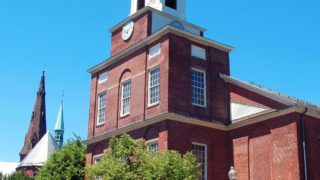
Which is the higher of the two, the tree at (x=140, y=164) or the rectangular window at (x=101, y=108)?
the rectangular window at (x=101, y=108)

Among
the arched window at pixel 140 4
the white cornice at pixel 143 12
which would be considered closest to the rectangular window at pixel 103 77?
the white cornice at pixel 143 12

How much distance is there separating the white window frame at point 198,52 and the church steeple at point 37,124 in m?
77.4

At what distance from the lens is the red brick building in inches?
1017

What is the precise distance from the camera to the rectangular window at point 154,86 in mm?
28828

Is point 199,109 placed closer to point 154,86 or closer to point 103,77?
point 154,86

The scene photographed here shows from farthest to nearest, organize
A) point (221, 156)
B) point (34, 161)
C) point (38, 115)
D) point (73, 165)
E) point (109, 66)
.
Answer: point (38, 115), point (34, 161), point (73, 165), point (109, 66), point (221, 156)

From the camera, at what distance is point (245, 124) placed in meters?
28.2

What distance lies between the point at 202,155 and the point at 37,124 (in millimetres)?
83070

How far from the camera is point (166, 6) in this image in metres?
33.8

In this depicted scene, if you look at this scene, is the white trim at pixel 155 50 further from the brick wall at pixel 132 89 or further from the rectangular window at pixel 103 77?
the rectangular window at pixel 103 77

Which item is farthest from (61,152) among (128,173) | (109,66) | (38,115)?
(38,115)

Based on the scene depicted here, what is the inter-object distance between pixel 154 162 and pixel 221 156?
797 centimetres

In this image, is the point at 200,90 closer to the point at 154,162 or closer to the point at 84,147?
the point at 154,162

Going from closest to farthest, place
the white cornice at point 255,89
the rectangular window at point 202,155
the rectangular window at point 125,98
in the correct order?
the white cornice at point 255,89 < the rectangular window at point 202,155 < the rectangular window at point 125,98
